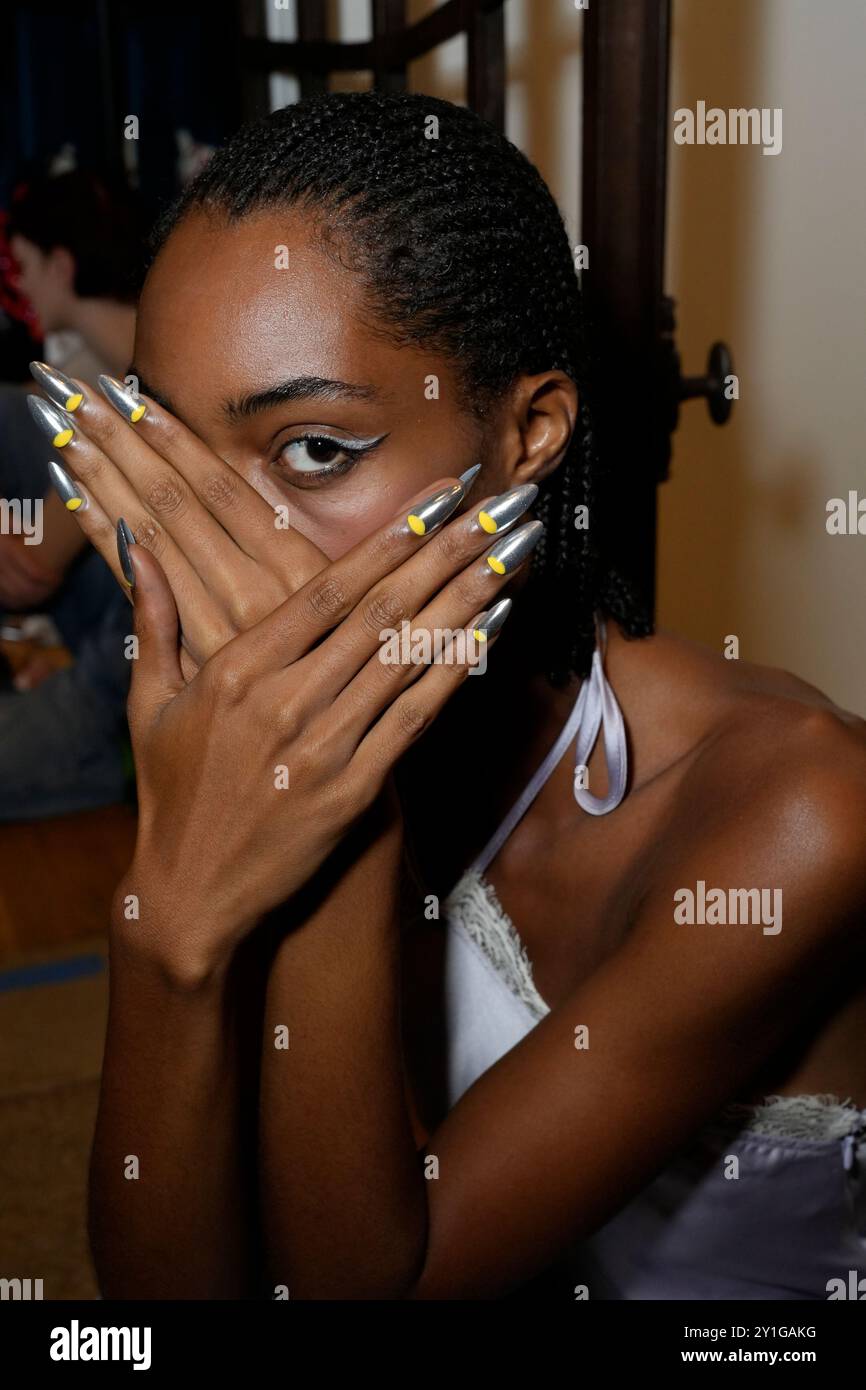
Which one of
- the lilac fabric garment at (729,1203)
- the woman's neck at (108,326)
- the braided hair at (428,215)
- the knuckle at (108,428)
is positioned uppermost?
the woman's neck at (108,326)

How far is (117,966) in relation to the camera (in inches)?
34.5

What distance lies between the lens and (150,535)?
0.89m

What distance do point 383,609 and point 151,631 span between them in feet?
0.60

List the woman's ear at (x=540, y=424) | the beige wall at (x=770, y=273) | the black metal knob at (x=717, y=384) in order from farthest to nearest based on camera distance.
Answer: the beige wall at (x=770, y=273) → the black metal knob at (x=717, y=384) → the woman's ear at (x=540, y=424)

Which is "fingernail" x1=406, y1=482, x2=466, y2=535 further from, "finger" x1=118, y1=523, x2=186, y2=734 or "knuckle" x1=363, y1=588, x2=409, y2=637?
"finger" x1=118, y1=523, x2=186, y2=734

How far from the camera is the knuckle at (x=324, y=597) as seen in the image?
82cm

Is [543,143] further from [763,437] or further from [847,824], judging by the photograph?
[847,824]

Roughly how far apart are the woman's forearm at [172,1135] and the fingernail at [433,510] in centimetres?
32

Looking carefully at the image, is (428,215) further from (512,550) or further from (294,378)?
(512,550)

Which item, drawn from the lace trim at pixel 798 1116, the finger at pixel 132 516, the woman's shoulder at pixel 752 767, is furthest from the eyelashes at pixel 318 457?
the lace trim at pixel 798 1116

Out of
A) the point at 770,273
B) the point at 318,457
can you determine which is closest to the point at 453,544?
the point at 318,457

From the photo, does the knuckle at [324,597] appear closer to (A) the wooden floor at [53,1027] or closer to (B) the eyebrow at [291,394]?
(B) the eyebrow at [291,394]

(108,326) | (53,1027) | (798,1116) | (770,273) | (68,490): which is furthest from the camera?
(108,326)
